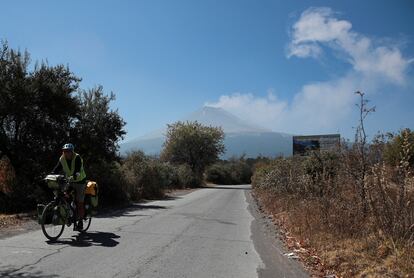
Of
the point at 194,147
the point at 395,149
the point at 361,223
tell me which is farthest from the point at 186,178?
the point at 361,223

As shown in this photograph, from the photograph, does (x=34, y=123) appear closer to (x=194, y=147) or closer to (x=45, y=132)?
(x=45, y=132)

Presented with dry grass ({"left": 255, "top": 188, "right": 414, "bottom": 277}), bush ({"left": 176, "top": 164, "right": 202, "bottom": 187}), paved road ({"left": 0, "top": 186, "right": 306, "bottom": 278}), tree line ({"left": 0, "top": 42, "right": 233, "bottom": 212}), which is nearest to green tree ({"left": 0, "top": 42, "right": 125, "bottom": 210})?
tree line ({"left": 0, "top": 42, "right": 233, "bottom": 212})

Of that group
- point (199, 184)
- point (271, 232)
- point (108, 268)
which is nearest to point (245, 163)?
point (199, 184)

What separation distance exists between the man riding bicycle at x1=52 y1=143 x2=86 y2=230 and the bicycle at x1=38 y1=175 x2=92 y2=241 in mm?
186

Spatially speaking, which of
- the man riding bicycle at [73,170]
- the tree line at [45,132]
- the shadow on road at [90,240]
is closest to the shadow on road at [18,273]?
the shadow on road at [90,240]

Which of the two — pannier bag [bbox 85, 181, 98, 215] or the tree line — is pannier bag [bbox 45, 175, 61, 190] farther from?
the tree line

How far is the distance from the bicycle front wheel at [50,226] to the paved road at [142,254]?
183 mm

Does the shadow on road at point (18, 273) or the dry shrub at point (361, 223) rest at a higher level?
the dry shrub at point (361, 223)

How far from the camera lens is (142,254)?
29.6 ft

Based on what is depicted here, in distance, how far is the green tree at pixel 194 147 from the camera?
236ft

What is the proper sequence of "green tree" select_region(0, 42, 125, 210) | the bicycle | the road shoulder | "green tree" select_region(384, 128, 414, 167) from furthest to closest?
"green tree" select_region(0, 42, 125, 210), the bicycle, "green tree" select_region(384, 128, 414, 167), the road shoulder

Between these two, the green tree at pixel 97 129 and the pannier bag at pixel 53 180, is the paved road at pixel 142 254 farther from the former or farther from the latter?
the green tree at pixel 97 129

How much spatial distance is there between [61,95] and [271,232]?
993cm

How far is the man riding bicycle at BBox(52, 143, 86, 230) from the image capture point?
10.6m
